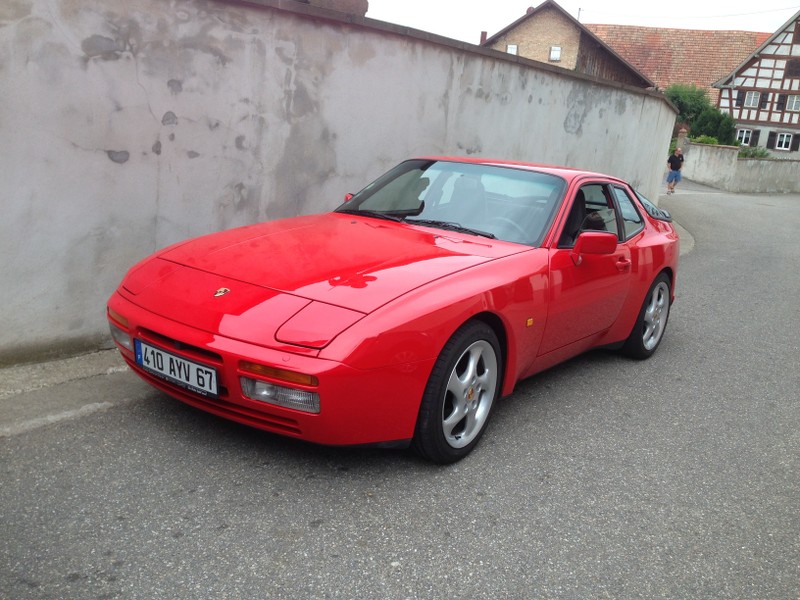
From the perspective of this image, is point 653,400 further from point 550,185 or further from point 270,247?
point 270,247

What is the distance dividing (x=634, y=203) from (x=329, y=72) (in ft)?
8.34

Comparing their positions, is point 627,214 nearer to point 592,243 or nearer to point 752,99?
point 592,243

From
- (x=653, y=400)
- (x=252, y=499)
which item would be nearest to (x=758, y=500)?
(x=653, y=400)

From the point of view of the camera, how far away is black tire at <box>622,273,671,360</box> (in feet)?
17.5

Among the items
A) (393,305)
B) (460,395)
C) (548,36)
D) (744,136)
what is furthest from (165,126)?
(744,136)

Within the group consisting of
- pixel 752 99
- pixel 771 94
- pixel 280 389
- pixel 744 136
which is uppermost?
pixel 771 94

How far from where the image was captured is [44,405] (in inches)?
151

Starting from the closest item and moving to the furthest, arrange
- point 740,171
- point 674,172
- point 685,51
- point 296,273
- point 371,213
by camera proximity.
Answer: point 296,273, point 371,213, point 674,172, point 740,171, point 685,51

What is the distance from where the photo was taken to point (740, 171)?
1337 inches

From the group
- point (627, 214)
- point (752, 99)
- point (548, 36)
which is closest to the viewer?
point (627, 214)

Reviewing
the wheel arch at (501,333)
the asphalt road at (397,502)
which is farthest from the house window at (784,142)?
the wheel arch at (501,333)

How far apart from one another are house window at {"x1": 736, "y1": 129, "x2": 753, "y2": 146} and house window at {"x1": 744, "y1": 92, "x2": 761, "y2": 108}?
5.96 feet

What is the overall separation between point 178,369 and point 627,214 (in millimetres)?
3340

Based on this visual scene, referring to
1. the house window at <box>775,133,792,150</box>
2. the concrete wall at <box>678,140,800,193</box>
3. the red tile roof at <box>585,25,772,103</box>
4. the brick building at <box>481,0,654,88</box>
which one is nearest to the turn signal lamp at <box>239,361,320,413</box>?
the concrete wall at <box>678,140,800,193</box>
